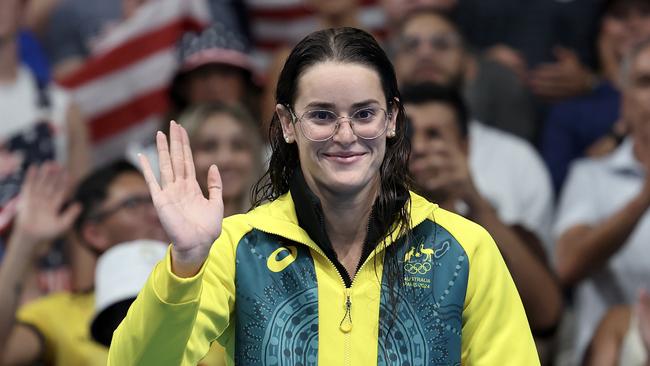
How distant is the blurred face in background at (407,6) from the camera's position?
7293 millimetres

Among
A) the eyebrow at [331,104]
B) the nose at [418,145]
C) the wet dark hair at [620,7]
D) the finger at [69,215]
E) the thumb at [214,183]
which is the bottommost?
the finger at [69,215]

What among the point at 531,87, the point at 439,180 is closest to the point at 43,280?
the point at 439,180

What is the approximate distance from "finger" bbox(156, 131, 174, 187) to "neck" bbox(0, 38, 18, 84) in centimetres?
405

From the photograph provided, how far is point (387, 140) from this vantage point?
10.9 feet

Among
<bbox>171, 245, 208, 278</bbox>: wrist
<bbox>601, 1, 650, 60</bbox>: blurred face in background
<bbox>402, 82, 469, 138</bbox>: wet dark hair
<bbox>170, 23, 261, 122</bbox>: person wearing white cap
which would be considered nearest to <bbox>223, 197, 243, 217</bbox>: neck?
<bbox>402, 82, 469, 138</bbox>: wet dark hair

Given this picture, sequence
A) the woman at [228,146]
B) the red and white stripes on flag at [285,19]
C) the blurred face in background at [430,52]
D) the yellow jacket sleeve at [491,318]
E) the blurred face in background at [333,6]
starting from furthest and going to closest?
the red and white stripes on flag at [285,19] → the blurred face in background at [333,6] → the blurred face in background at [430,52] → the woman at [228,146] → the yellow jacket sleeve at [491,318]

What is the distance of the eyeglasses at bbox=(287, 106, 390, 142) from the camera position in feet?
10.2

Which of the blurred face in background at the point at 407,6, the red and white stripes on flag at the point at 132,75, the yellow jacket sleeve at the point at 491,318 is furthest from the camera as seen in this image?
the red and white stripes on flag at the point at 132,75

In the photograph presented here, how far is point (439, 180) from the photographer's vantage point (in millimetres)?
5582

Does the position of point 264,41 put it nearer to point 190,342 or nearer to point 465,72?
point 465,72

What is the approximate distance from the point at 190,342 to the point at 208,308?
8 cm

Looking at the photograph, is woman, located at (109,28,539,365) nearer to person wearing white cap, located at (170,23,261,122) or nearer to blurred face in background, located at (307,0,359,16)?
person wearing white cap, located at (170,23,261,122)

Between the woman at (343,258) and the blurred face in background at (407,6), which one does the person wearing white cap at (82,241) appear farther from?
the blurred face in background at (407,6)

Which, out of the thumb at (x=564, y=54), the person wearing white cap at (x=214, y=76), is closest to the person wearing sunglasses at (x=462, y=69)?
the thumb at (x=564, y=54)
